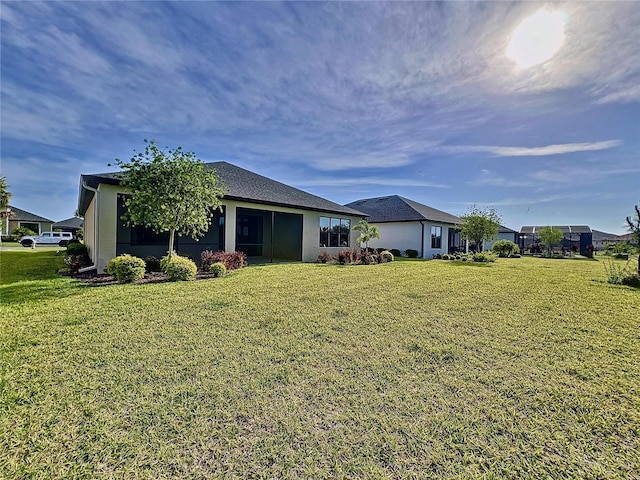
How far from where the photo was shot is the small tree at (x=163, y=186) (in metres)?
9.26

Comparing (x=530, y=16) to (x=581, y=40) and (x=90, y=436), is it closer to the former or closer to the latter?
(x=581, y=40)

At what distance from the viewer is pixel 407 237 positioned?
22.7m

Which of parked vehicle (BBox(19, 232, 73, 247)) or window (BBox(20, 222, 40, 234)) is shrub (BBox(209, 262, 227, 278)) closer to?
parked vehicle (BBox(19, 232, 73, 247))

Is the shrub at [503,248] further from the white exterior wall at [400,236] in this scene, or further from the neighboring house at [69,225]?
the neighboring house at [69,225]

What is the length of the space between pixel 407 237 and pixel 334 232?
7.26 meters

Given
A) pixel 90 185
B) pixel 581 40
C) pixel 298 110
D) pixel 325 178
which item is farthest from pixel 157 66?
pixel 325 178

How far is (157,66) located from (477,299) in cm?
1223

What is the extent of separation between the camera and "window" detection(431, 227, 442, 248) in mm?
23203

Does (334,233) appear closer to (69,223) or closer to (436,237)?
(436,237)

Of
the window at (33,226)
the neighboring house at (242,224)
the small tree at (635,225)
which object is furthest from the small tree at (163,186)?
the window at (33,226)

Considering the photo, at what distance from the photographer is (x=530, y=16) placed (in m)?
7.71

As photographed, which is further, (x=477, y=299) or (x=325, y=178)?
(x=325, y=178)

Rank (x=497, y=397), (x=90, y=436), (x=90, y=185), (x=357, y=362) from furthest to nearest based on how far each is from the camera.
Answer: (x=90, y=185) < (x=357, y=362) < (x=497, y=397) < (x=90, y=436)

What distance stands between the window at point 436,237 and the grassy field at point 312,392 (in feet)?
57.1
